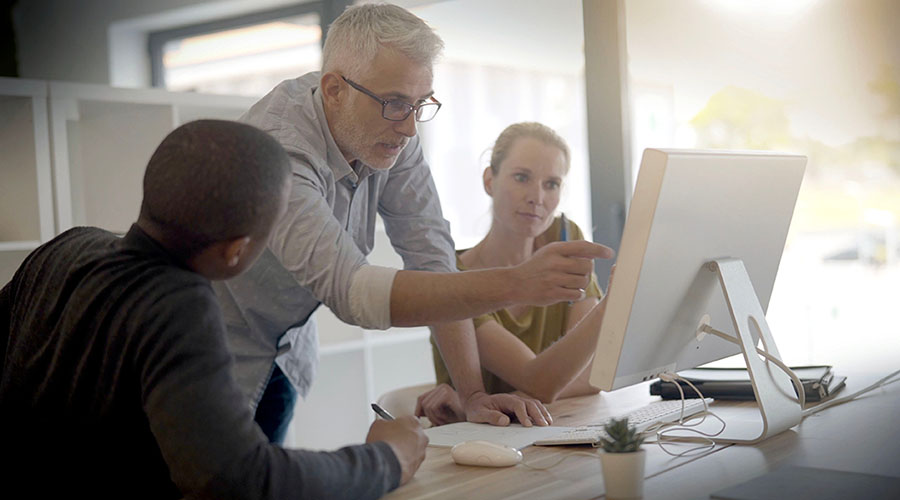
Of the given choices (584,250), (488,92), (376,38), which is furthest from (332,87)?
(488,92)

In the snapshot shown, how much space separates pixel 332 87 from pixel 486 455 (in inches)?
30.2

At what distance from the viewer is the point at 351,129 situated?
5.29 ft

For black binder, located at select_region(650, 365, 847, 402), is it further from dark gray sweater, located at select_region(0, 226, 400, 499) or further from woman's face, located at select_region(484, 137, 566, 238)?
dark gray sweater, located at select_region(0, 226, 400, 499)

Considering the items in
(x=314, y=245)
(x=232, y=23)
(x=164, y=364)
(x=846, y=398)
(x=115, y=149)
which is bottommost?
(x=846, y=398)

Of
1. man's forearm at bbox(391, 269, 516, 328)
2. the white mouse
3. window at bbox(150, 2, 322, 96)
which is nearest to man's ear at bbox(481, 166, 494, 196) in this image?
man's forearm at bbox(391, 269, 516, 328)

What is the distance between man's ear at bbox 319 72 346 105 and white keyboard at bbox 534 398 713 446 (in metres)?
0.74

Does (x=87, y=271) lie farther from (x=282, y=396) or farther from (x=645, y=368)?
(x=282, y=396)

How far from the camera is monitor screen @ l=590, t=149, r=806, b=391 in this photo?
3.84 ft

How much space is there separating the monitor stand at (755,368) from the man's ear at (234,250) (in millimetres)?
722

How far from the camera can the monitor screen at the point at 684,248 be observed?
117 centimetres

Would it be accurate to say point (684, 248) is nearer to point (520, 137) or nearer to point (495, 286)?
point (495, 286)

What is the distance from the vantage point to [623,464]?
3.37 ft

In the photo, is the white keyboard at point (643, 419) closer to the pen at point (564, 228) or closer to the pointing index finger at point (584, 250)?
the pointing index finger at point (584, 250)

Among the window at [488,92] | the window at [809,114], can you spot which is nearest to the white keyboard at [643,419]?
the window at [809,114]
